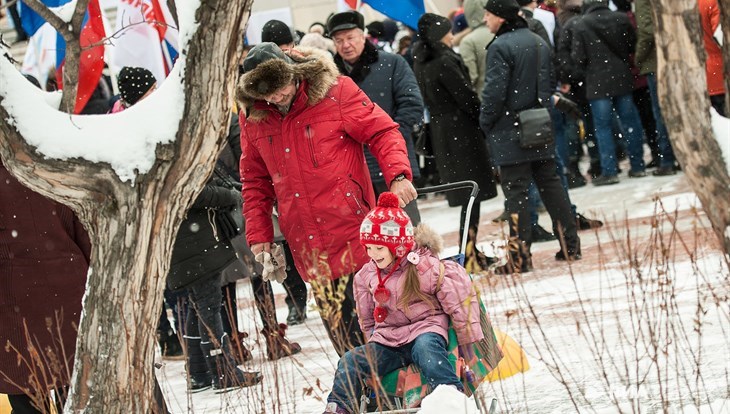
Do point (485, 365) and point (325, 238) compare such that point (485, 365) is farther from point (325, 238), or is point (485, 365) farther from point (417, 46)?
point (417, 46)

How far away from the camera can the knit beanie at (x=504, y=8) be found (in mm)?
9133

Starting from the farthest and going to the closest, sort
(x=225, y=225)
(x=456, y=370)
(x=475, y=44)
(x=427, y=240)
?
(x=475, y=44) < (x=225, y=225) < (x=427, y=240) < (x=456, y=370)

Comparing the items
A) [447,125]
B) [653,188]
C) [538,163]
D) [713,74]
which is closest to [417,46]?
[447,125]

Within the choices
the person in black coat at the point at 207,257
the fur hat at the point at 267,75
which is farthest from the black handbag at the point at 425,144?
the fur hat at the point at 267,75

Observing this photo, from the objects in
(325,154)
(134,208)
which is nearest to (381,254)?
(325,154)

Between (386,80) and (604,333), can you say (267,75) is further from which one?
(386,80)

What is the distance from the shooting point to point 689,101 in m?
3.47

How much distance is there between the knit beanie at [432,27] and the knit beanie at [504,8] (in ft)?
1.84

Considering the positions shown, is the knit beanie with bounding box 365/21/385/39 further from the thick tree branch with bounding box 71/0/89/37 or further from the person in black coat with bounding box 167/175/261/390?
the thick tree branch with bounding box 71/0/89/37

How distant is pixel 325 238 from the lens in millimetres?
5645

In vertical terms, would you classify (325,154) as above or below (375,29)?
below

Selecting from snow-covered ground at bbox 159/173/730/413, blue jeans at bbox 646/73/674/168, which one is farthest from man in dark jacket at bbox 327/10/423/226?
blue jeans at bbox 646/73/674/168

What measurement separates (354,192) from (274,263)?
573mm

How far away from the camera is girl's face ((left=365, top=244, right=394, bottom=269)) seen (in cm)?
502
